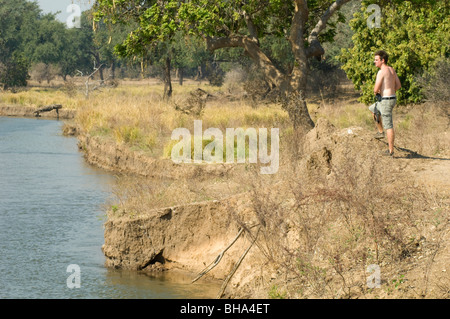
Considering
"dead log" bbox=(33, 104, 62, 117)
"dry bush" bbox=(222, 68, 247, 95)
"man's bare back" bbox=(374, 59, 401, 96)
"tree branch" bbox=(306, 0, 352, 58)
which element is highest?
"tree branch" bbox=(306, 0, 352, 58)

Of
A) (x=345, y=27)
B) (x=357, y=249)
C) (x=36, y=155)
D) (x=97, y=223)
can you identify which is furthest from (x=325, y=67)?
(x=357, y=249)

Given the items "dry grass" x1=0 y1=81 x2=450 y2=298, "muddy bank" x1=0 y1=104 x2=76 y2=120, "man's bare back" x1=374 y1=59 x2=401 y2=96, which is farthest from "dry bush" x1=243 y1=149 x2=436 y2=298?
"muddy bank" x1=0 y1=104 x2=76 y2=120

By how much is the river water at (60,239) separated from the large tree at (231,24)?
4010 millimetres

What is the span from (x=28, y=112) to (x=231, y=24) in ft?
74.5

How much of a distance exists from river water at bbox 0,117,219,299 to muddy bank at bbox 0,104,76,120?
49.7ft

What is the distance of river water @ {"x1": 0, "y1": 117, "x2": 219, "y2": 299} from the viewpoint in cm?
993

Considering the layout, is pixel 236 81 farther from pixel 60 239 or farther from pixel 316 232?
pixel 316 232

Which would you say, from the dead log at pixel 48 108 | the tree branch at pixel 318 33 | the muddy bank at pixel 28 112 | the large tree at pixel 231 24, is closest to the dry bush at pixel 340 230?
the large tree at pixel 231 24

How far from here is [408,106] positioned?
24.2m

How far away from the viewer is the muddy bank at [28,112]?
3750 centimetres

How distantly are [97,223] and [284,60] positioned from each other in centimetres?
2538

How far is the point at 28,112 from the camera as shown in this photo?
128 ft

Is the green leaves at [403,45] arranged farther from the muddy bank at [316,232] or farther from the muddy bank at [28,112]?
the muddy bank at [28,112]

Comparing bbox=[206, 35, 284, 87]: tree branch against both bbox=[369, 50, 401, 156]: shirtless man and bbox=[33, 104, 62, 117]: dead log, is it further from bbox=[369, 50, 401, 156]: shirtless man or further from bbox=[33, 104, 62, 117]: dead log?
bbox=[33, 104, 62, 117]: dead log
